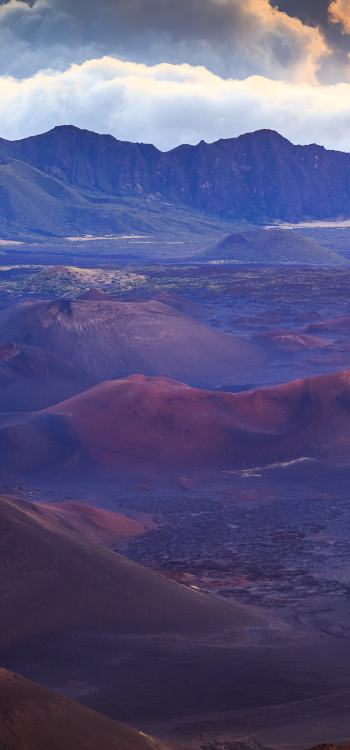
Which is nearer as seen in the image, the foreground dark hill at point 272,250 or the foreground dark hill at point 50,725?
the foreground dark hill at point 50,725

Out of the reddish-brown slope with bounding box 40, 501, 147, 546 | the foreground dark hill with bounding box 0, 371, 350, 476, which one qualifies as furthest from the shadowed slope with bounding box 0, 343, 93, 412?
the reddish-brown slope with bounding box 40, 501, 147, 546

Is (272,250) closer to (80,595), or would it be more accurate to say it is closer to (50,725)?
(80,595)

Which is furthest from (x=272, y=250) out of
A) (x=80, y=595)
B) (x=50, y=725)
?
(x=50, y=725)

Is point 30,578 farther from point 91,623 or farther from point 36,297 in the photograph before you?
point 36,297

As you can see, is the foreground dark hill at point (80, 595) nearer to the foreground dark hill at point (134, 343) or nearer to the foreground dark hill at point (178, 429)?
the foreground dark hill at point (178, 429)

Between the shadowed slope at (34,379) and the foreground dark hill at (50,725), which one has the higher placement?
the foreground dark hill at (50,725)

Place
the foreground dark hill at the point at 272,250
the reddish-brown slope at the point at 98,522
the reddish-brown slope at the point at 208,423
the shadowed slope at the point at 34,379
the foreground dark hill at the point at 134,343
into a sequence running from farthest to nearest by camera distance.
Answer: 1. the foreground dark hill at the point at 272,250
2. the foreground dark hill at the point at 134,343
3. the shadowed slope at the point at 34,379
4. the reddish-brown slope at the point at 208,423
5. the reddish-brown slope at the point at 98,522

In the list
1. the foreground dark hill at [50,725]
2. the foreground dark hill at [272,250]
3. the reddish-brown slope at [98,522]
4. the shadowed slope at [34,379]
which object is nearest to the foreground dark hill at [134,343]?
the shadowed slope at [34,379]
